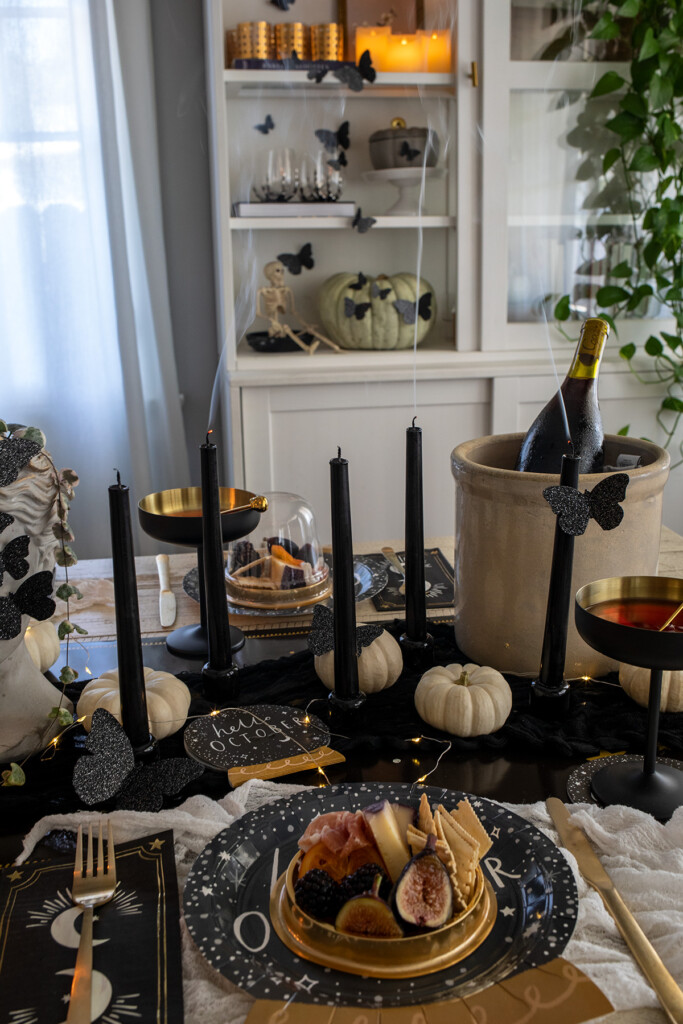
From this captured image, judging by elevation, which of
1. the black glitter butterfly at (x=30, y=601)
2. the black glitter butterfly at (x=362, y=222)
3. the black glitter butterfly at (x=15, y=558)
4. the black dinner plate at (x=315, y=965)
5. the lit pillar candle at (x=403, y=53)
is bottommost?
the black dinner plate at (x=315, y=965)

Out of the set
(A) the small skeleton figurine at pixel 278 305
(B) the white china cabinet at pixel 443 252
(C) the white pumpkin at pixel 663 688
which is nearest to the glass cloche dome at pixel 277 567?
(C) the white pumpkin at pixel 663 688

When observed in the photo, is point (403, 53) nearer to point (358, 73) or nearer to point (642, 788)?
point (358, 73)

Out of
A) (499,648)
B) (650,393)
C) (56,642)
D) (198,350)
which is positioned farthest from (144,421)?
(499,648)

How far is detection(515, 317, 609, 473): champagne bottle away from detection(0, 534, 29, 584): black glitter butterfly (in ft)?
1.97

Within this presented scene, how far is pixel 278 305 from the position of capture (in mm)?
2471

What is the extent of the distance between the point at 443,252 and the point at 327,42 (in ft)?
2.08

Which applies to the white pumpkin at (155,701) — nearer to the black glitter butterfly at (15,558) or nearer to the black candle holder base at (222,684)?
the black candle holder base at (222,684)

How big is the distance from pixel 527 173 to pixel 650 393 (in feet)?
2.32

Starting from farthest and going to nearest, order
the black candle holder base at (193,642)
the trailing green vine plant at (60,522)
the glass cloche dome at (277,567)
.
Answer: the glass cloche dome at (277,567)
the black candle holder base at (193,642)
the trailing green vine plant at (60,522)

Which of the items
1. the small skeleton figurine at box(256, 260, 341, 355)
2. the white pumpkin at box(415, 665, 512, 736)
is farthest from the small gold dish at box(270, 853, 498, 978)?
the small skeleton figurine at box(256, 260, 341, 355)

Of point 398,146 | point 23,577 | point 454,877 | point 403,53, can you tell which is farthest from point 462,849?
point 403,53

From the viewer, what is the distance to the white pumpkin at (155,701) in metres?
0.82

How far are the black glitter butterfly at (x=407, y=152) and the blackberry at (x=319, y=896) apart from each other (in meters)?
2.22

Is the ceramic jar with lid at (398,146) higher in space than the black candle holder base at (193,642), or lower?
higher
